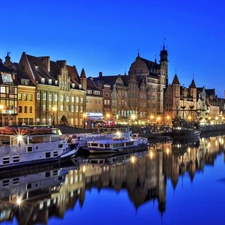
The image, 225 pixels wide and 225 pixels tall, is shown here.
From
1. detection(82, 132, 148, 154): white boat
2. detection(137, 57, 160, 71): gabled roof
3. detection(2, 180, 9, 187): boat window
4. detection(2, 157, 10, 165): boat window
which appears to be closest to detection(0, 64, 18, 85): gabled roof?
detection(82, 132, 148, 154): white boat

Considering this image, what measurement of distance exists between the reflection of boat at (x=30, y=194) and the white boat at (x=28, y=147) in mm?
1423

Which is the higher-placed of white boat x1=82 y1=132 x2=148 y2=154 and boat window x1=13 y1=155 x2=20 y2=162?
white boat x1=82 y1=132 x2=148 y2=154

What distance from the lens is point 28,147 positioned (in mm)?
43656

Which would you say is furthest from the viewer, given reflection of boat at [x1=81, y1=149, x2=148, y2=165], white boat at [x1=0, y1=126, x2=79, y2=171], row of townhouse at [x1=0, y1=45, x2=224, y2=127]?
row of townhouse at [x1=0, y1=45, x2=224, y2=127]

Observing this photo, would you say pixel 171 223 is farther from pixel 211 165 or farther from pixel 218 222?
pixel 211 165

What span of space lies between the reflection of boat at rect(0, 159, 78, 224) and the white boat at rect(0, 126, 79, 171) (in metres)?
1.42

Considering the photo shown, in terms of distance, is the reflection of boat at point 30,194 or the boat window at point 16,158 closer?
the reflection of boat at point 30,194

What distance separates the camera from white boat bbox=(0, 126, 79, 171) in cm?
4147

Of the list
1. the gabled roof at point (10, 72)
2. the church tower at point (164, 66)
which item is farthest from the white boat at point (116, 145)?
the church tower at point (164, 66)

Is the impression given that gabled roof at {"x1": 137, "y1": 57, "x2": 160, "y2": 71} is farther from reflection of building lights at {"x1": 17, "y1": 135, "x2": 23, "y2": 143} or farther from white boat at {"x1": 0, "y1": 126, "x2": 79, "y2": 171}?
reflection of building lights at {"x1": 17, "y1": 135, "x2": 23, "y2": 143}

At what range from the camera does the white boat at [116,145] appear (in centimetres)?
5731

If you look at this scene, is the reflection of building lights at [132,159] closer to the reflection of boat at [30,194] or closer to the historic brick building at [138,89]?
the reflection of boat at [30,194]

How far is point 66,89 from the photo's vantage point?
78688 mm

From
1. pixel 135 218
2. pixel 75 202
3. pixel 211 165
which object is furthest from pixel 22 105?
pixel 135 218
